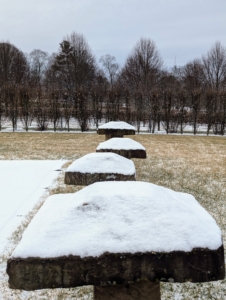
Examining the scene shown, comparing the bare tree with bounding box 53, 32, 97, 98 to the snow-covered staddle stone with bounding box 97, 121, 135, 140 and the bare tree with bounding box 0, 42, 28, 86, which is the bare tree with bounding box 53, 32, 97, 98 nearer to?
the bare tree with bounding box 0, 42, 28, 86

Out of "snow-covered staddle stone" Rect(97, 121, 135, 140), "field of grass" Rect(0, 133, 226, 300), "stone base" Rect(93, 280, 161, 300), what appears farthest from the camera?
"snow-covered staddle stone" Rect(97, 121, 135, 140)

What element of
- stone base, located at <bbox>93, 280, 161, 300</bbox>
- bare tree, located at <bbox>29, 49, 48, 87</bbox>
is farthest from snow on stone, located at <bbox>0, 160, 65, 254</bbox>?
bare tree, located at <bbox>29, 49, 48, 87</bbox>

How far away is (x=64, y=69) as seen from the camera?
1420 inches

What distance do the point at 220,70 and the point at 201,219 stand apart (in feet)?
119

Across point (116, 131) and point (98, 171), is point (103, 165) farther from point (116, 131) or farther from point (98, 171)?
point (116, 131)

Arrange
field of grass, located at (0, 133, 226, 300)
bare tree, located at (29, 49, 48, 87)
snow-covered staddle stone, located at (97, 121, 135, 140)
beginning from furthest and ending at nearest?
bare tree, located at (29, 49, 48, 87) → snow-covered staddle stone, located at (97, 121, 135, 140) → field of grass, located at (0, 133, 226, 300)

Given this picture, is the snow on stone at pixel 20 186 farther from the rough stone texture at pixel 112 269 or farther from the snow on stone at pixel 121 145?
the rough stone texture at pixel 112 269

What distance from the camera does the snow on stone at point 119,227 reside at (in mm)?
1584

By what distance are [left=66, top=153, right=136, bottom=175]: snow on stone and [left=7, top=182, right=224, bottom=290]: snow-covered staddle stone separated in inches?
86.5

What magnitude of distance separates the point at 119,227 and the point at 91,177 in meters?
2.29

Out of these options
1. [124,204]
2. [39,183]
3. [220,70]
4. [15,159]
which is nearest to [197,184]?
[39,183]

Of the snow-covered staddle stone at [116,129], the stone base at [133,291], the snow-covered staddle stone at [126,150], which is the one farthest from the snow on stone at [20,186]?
the stone base at [133,291]

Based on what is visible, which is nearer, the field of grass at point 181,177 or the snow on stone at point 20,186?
the field of grass at point 181,177

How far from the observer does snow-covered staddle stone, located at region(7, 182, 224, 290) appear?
1.56 m
